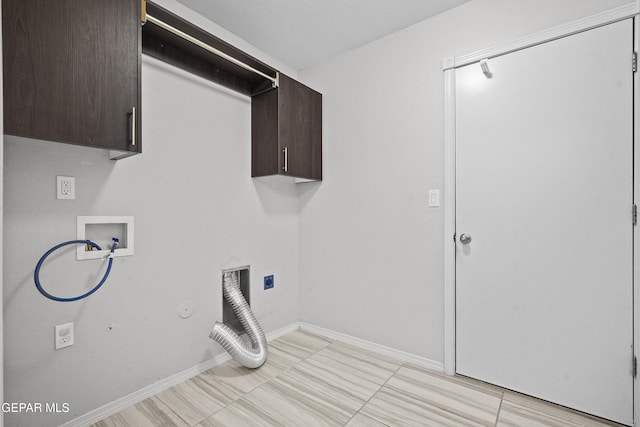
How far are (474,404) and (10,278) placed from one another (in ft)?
7.80

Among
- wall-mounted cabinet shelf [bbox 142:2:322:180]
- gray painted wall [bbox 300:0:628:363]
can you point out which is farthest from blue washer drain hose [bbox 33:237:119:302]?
gray painted wall [bbox 300:0:628:363]

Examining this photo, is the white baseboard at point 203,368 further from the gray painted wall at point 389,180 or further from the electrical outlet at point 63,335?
the electrical outlet at point 63,335

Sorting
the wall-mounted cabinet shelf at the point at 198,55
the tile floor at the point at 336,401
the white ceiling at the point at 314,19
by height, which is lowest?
the tile floor at the point at 336,401

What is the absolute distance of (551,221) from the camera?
169 cm

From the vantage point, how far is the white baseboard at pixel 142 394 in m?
1.53

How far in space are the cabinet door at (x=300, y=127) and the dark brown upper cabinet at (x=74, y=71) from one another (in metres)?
1.04

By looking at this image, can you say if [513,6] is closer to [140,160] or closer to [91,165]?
[140,160]

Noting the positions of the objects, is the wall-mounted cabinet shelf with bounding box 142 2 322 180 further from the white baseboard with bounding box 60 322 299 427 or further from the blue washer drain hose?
the white baseboard with bounding box 60 322 299 427

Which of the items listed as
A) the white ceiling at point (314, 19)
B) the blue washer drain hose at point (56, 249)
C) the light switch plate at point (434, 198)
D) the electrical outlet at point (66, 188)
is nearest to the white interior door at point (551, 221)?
the light switch plate at point (434, 198)

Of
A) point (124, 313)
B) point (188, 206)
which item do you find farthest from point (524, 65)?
point (124, 313)

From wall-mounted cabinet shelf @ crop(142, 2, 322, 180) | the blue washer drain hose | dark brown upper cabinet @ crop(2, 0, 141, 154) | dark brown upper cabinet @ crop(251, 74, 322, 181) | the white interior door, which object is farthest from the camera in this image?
dark brown upper cabinet @ crop(251, 74, 322, 181)

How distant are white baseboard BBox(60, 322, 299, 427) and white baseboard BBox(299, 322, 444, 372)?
0.83 m

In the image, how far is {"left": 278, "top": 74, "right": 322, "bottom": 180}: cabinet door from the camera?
231 centimetres

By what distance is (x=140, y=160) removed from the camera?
1750mm
